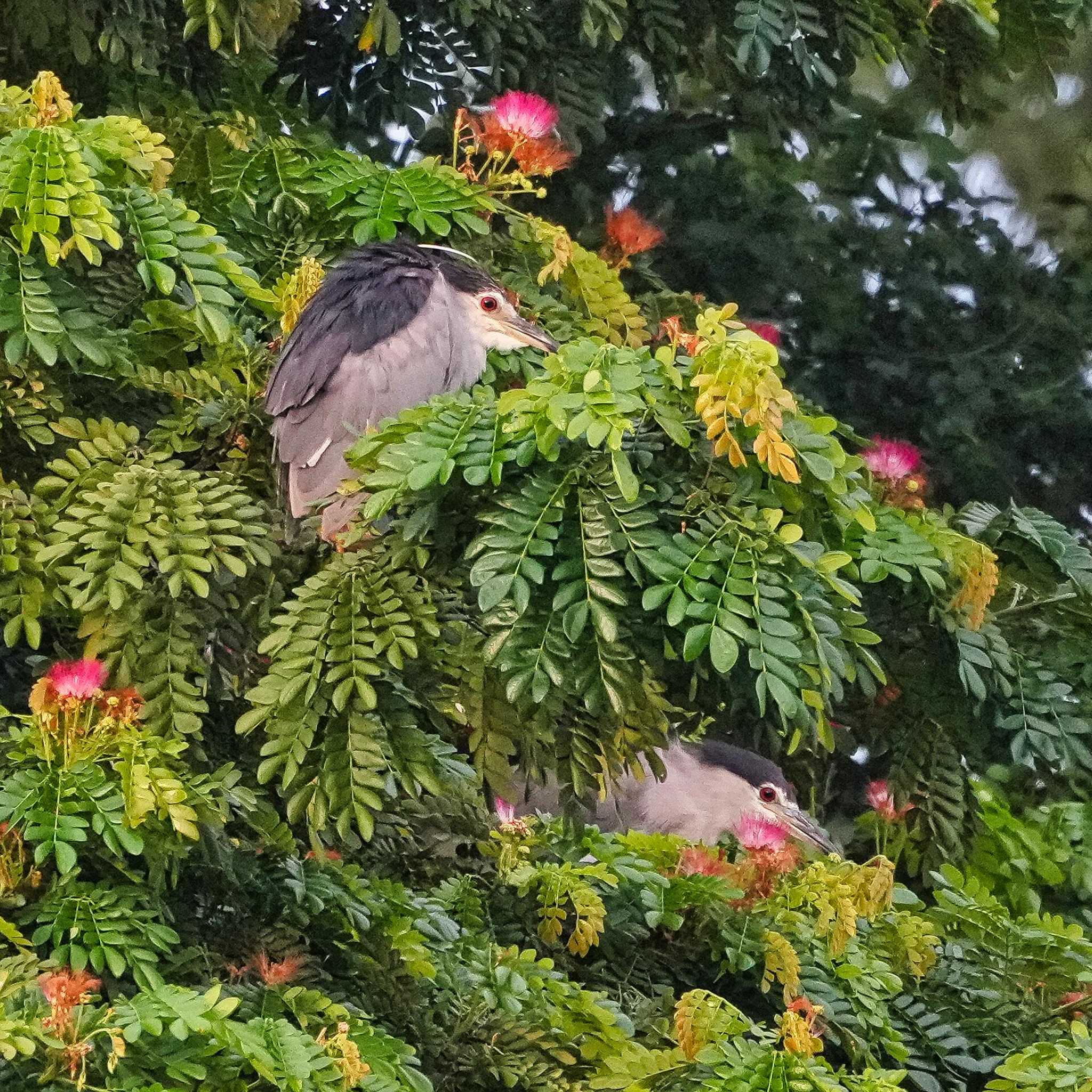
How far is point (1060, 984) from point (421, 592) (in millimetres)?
1334

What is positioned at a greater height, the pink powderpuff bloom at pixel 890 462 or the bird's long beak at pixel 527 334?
the pink powderpuff bloom at pixel 890 462

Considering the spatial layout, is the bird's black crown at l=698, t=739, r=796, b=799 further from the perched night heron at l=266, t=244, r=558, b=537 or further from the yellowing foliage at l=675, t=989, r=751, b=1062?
the yellowing foliage at l=675, t=989, r=751, b=1062

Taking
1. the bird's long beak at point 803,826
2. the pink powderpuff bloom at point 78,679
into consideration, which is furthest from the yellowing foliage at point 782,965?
the pink powderpuff bloom at point 78,679

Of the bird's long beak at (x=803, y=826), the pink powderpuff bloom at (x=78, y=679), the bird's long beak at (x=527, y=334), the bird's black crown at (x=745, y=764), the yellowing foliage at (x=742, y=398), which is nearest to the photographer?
the yellowing foliage at (x=742, y=398)

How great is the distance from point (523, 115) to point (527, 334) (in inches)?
21.6

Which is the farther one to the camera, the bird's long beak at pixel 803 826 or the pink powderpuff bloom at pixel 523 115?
the bird's long beak at pixel 803 826

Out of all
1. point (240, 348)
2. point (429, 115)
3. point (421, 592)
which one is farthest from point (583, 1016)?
point (429, 115)

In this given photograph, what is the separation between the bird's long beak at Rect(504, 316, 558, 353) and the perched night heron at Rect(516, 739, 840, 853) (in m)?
1.22

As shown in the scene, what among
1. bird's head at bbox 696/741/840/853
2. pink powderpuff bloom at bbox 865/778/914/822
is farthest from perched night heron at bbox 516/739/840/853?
Result: pink powderpuff bloom at bbox 865/778/914/822

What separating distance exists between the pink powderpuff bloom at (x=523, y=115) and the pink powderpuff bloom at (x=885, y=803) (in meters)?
1.15

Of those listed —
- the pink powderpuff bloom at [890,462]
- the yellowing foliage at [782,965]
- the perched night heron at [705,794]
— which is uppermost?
the pink powderpuff bloom at [890,462]

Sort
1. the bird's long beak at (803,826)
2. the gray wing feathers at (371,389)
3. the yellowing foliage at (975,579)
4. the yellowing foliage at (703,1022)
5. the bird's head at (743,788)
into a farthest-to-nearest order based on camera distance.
Answer: the bird's head at (743,788) < the bird's long beak at (803,826) < the gray wing feathers at (371,389) < the yellowing foliage at (975,579) < the yellowing foliage at (703,1022)

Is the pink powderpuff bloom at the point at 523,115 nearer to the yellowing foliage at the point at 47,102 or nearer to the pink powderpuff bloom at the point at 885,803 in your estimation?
the yellowing foliage at the point at 47,102

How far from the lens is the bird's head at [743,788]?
379cm
